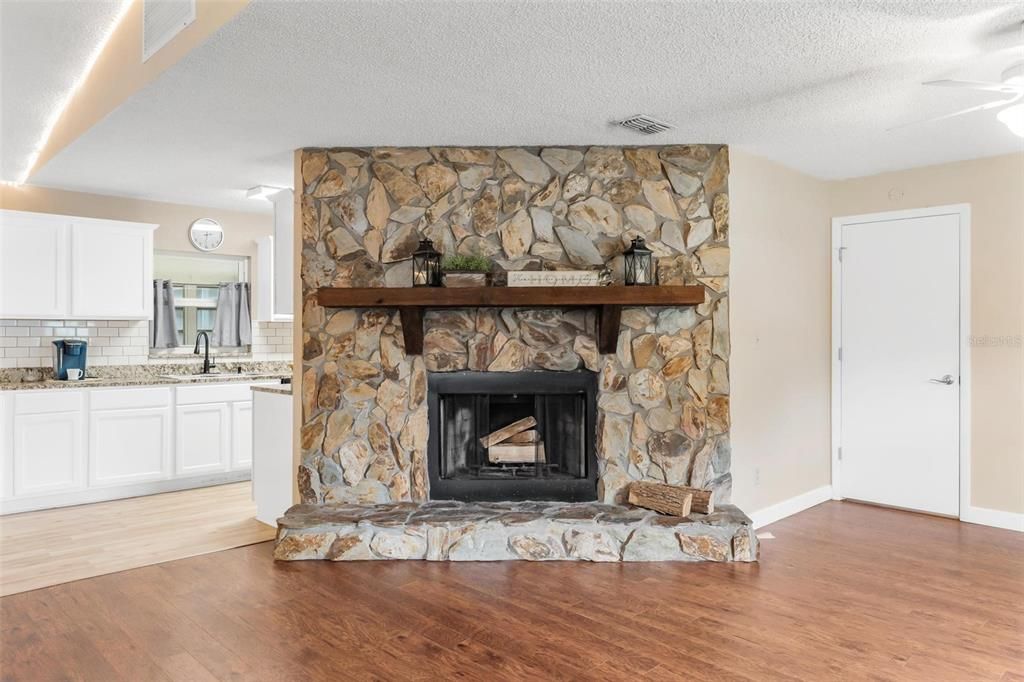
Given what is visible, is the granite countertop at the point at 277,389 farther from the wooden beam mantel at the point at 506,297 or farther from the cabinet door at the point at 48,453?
the cabinet door at the point at 48,453

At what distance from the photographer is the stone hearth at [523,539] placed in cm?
366

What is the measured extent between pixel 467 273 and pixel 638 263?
97 cm

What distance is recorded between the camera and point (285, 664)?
2512 millimetres

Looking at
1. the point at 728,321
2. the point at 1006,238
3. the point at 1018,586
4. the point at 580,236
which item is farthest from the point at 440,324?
the point at 1006,238

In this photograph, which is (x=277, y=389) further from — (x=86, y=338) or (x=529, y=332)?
(x=86, y=338)

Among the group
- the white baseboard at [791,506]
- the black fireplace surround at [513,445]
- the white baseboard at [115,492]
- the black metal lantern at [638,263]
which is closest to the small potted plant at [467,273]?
the black fireplace surround at [513,445]

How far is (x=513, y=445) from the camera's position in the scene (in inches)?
164

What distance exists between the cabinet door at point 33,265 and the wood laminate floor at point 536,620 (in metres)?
2.62

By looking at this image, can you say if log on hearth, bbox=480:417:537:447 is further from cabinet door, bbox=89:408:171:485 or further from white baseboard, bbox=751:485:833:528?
cabinet door, bbox=89:408:171:485

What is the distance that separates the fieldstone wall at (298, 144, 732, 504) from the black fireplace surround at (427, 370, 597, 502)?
70 mm

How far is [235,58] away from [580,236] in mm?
2039

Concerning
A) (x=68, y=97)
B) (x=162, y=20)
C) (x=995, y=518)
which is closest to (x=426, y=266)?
(x=162, y=20)

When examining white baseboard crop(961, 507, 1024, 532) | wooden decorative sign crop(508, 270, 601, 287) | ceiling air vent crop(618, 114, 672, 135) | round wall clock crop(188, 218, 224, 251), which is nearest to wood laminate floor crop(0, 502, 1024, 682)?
white baseboard crop(961, 507, 1024, 532)

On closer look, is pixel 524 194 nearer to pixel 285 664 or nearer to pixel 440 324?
pixel 440 324
